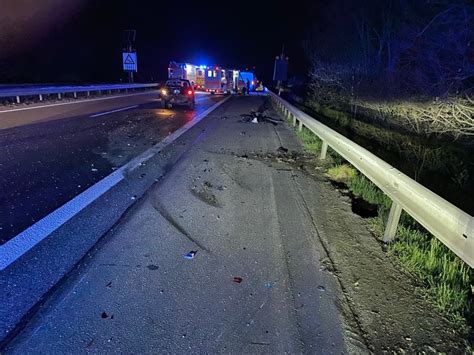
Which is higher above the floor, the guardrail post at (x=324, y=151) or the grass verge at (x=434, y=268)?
the guardrail post at (x=324, y=151)

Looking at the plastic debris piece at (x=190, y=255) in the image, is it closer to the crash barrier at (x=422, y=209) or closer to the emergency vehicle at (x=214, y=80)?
the crash barrier at (x=422, y=209)

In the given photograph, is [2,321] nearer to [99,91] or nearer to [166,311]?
[166,311]

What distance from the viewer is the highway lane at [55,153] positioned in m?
5.25

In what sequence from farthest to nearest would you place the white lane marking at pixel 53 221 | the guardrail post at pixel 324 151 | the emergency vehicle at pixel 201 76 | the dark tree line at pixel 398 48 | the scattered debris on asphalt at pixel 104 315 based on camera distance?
1. the emergency vehicle at pixel 201 76
2. the dark tree line at pixel 398 48
3. the guardrail post at pixel 324 151
4. the white lane marking at pixel 53 221
5. the scattered debris on asphalt at pixel 104 315

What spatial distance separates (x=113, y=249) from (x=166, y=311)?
129 centimetres

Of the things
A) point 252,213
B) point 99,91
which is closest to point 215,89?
point 99,91

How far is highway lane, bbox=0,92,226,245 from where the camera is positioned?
17.2ft

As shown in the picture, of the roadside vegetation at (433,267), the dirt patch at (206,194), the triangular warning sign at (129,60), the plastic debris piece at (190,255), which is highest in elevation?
the triangular warning sign at (129,60)

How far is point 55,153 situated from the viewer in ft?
27.3

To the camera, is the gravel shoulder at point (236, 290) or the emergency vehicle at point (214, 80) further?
the emergency vehicle at point (214, 80)

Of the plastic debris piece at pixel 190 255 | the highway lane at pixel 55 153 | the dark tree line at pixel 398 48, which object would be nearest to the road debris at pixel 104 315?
the plastic debris piece at pixel 190 255

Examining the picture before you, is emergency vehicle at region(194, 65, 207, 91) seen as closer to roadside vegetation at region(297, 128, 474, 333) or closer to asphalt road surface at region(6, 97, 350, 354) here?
asphalt road surface at region(6, 97, 350, 354)

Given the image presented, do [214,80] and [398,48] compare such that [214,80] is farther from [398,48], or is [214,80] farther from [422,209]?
[422,209]

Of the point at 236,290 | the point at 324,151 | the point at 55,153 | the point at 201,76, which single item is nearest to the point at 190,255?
the point at 236,290
